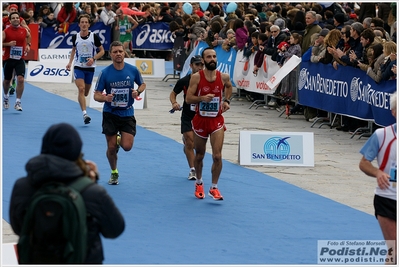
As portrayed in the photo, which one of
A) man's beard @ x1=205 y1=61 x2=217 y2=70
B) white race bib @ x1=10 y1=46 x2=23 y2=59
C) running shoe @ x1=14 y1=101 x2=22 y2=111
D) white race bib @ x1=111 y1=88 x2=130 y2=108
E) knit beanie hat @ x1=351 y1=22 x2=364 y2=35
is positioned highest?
man's beard @ x1=205 y1=61 x2=217 y2=70

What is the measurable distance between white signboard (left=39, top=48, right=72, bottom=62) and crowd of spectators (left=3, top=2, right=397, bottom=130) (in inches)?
132

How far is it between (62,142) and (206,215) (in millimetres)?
5830

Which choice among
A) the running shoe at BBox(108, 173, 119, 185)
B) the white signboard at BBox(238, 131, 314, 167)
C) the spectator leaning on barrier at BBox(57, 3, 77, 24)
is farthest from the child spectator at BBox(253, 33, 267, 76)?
the spectator leaning on barrier at BBox(57, 3, 77, 24)

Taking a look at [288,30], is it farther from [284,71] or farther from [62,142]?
[62,142]

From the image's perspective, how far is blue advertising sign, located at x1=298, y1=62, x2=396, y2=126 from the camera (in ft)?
53.4

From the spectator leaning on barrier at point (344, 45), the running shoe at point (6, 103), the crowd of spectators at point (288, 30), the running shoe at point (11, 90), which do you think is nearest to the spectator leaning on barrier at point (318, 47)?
the crowd of spectators at point (288, 30)

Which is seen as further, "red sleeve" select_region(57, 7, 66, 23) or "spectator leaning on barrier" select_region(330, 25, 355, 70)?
"red sleeve" select_region(57, 7, 66, 23)

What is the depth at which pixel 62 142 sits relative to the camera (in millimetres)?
5637

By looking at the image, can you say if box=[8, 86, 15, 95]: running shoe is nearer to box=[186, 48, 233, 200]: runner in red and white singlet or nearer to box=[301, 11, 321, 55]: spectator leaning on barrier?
box=[301, 11, 321, 55]: spectator leaning on barrier

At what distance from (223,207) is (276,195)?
45.2 inches

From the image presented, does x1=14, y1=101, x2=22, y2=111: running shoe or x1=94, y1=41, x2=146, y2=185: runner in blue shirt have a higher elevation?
x1=94, y1=41, x2=146, y2=185: runner in blue shirt

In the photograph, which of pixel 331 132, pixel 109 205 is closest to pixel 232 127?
pixel 331 132

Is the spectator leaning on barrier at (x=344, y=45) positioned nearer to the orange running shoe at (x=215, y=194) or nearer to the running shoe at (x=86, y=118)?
the running shoe at (x=86, y=118)

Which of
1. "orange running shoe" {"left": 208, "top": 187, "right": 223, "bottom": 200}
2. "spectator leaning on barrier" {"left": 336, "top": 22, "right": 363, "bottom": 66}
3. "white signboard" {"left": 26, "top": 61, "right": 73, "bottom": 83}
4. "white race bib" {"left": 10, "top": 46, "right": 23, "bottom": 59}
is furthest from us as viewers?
"white signboard" {"left": 26, "top": 61, "right": 73, "bottom": 83}
